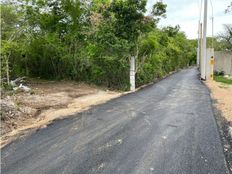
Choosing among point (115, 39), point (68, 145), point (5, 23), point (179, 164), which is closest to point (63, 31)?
point (5, 23)

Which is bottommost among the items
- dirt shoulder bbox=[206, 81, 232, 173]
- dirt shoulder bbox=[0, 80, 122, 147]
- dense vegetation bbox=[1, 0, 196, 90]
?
dirt shoulder bbox=[206, 81, 232, 173]

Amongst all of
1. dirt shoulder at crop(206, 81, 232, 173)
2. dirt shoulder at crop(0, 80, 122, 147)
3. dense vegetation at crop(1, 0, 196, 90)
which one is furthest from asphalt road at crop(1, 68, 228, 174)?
dense vegetation at crop(1, 0, 196, 90)

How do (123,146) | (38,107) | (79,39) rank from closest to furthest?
(123,146) < (38,107) < (79,39)

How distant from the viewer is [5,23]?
13930 mm

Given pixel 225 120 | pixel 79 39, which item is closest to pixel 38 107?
pixel 225 120

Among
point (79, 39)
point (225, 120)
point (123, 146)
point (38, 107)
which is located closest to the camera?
point (123, 146)

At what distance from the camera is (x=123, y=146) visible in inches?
209

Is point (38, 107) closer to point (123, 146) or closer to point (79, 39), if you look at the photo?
point (123, 146)

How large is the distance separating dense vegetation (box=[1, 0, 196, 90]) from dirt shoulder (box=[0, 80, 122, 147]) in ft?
7.16

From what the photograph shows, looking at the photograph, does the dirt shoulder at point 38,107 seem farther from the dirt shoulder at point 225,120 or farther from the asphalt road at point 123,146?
the dirt shoulder at point 225,120

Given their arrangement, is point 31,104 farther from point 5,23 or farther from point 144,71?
point 144,71

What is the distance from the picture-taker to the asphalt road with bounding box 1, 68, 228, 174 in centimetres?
434

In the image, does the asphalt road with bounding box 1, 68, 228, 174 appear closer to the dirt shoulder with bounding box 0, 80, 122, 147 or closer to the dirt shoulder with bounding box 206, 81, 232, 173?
the dirt shoulder with bounding box 206, 81, 232, 173

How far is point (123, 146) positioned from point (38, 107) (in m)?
4.94
